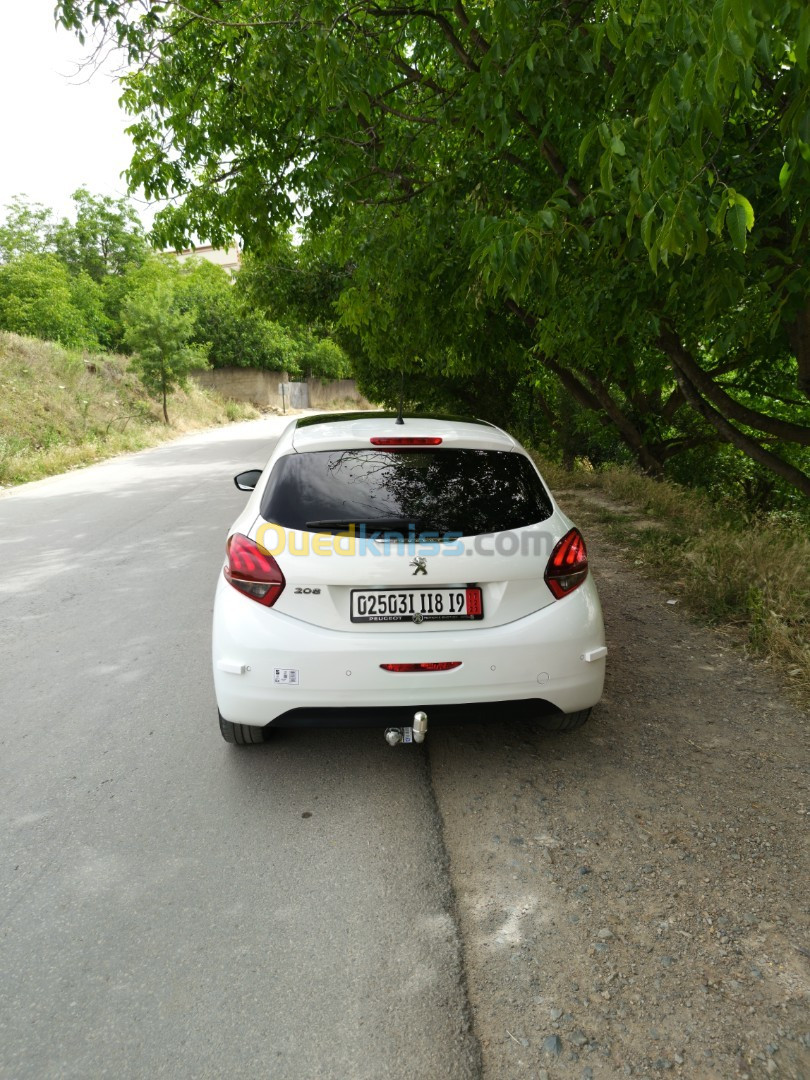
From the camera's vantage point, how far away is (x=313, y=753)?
3582 millimetres

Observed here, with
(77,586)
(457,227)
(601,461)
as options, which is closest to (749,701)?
(457,227)

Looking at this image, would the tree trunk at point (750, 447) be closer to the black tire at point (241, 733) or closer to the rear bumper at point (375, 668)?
the rear bumper at point (375, 668)

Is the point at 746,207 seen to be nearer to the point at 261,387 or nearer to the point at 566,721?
Result: the point at 566,721

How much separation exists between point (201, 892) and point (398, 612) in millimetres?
1301

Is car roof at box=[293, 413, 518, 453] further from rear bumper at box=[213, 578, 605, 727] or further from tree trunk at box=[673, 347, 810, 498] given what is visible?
tree trunk at box=[673, 347, 810, 498]

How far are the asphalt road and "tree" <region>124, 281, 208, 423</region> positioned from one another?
2613cm

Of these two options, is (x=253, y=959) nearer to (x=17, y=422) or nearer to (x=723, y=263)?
(x=723, y=263)

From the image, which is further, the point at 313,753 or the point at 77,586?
the point at 77,586

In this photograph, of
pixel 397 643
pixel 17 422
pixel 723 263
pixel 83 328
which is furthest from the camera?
pixel 83 328

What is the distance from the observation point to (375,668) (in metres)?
3.05

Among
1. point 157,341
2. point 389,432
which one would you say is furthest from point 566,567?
point 157,341

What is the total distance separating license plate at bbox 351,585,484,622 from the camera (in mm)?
3119

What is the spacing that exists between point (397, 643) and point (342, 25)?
17.8 feet

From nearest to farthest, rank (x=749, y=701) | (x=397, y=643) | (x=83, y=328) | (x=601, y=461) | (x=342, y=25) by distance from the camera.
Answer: (x=397, y=643) < (x=749, y=701) < (x=342, y=25) < (x=601, y=461) < (x=83, y=328)
